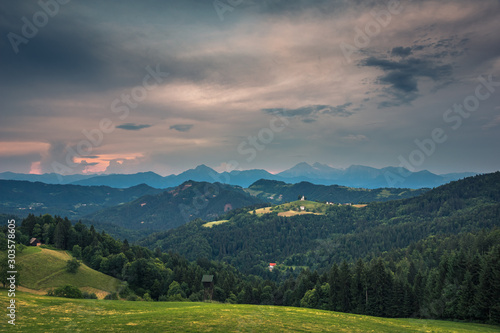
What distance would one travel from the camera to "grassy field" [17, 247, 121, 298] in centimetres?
7709

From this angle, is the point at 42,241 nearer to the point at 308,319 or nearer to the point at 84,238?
the point at 84,238

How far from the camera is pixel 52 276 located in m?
81.9

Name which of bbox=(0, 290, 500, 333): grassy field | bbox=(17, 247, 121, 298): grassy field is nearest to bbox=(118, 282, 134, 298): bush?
bbox=(17, 247, 121, 298): grassy field

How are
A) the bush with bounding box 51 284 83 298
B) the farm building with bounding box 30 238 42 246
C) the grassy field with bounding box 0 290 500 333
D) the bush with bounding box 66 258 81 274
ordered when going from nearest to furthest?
the grassy field with bounding box 0 290 500 333, the bush with bounding box 51 284 83 298, the bush with bounding box 66 258 81 274, the farm building with bounding box 30 238 42 246

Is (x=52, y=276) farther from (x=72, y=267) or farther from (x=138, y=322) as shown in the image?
(x=138, y=322)

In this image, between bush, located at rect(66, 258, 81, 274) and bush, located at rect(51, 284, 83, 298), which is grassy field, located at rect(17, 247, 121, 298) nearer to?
bush, located at rect(66, 258, 81, 274)

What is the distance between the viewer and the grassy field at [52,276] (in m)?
77.1

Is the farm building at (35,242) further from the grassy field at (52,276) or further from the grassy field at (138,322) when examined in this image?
the grassy field at (138,322)

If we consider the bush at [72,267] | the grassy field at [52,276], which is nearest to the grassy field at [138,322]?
the grassy field at [52,276]

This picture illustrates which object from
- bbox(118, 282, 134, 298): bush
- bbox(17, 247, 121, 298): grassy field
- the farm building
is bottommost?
bbox(118, 282, 134, 298): bush

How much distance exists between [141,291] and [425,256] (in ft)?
483

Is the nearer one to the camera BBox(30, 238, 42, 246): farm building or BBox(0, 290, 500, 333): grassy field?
BBox(0, 290, 500, 333): grassy field

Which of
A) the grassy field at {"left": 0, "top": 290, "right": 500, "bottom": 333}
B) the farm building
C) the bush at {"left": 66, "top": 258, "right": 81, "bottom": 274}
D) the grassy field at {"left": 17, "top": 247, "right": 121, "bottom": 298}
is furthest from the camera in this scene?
the farm building

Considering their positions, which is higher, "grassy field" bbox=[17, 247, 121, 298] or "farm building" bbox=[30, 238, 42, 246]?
"farm building" bbox=[30, 238, 42, 246]
